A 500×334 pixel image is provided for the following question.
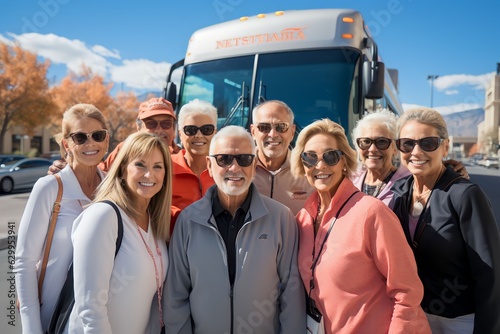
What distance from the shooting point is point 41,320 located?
237cm

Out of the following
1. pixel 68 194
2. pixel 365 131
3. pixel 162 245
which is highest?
pixel 365 131

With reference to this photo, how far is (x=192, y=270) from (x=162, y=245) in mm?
260

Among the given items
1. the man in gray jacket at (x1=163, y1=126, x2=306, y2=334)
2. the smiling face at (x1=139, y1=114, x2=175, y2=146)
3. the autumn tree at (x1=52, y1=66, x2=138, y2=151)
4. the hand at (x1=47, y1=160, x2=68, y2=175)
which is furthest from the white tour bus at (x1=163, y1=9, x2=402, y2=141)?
the autumn tree at (x1=52, y1=66, x2=138, y2=151)

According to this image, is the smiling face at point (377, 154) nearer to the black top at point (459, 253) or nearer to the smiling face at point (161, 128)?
the black top at point (459, 253)

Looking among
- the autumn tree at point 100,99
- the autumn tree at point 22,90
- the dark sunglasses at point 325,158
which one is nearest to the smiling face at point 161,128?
the dark sunglasses at point 325,158

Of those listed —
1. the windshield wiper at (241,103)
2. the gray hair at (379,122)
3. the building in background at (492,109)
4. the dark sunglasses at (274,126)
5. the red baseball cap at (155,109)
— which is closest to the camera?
the gray hair at (379,122)

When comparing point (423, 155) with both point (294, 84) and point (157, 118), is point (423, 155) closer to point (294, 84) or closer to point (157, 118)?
point (157, 118)

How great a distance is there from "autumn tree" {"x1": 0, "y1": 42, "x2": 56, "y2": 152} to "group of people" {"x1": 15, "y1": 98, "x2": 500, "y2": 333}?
101 ft

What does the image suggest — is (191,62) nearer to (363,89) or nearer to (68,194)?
(363,89)

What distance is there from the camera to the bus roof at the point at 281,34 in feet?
17.2

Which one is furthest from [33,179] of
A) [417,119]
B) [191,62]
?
[417,119]

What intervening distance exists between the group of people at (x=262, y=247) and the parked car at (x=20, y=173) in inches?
633

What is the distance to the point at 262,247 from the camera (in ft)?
7.79

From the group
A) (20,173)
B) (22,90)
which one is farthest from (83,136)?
(22,90)
